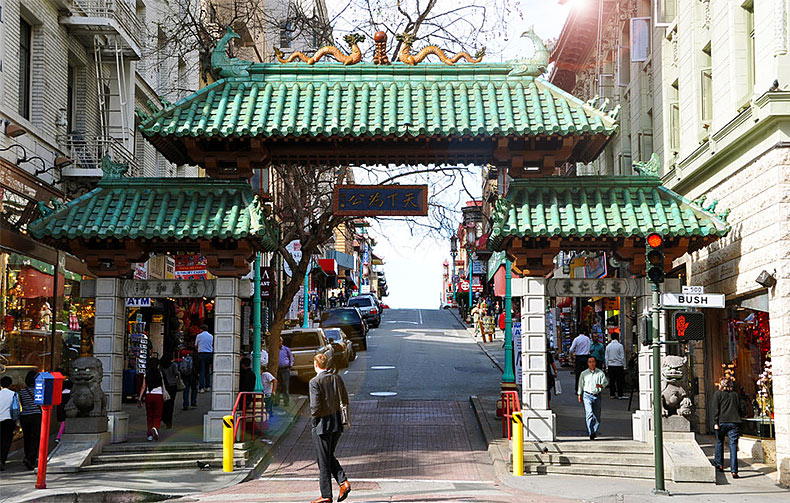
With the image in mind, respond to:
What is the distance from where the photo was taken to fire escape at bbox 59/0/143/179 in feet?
67.7

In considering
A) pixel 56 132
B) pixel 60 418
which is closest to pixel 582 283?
pixel 60 418

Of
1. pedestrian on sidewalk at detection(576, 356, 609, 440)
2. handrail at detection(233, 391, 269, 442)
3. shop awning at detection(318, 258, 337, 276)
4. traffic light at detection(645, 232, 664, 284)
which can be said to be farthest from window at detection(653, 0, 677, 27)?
shop awning at detection(318, 258, 337, 276)

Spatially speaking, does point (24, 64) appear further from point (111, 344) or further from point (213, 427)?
point (213, 427)

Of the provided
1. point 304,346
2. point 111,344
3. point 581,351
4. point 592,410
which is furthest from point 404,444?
point 581,351

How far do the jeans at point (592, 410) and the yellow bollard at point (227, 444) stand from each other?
21.1 ft

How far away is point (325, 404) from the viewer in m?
11.2

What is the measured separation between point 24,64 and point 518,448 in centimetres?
1341

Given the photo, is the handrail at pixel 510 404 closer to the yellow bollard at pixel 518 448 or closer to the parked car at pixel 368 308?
the yellow bollard at pixel 518 448

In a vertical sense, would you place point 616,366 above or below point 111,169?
below

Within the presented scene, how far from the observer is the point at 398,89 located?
1593 cm

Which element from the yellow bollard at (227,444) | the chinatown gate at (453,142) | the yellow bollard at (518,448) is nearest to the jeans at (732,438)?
the chinatown gate at (453,142)

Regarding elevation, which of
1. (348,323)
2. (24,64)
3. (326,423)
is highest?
(24,64)

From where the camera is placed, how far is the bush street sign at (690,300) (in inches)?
502

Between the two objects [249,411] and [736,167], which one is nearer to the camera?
[736,167]
